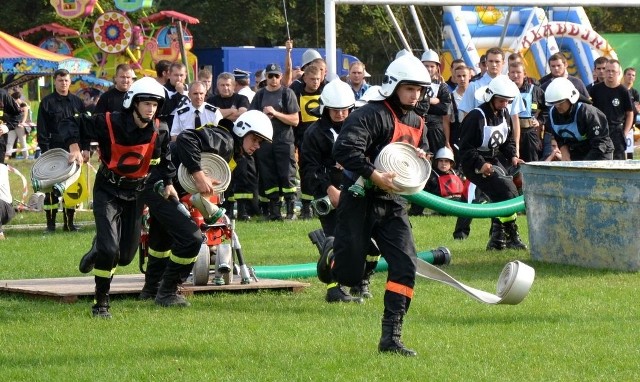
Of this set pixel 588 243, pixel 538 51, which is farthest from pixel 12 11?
pixel 588 243

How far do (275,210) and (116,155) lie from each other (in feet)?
27.2

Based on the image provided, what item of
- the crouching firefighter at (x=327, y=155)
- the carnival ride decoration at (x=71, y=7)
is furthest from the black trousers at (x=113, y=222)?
the carnival ride decoration at (x=71, y=7)

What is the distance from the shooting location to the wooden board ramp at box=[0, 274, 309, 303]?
11070mm

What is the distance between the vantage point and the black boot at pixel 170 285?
10.7 meters

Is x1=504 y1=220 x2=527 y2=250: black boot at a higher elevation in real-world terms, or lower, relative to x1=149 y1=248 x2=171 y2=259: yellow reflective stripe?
lower

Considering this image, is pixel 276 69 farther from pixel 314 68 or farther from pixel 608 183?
pixel 608 183

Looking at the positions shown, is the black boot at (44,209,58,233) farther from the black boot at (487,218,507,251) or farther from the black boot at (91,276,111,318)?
the black boot at (91,276,111,318)

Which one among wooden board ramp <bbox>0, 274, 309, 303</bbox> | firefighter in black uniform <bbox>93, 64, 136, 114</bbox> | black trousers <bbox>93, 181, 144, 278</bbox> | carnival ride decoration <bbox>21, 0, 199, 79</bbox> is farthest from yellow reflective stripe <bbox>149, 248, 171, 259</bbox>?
carnival ride decoration <bbox>21, 0, 199, 79</bbox>

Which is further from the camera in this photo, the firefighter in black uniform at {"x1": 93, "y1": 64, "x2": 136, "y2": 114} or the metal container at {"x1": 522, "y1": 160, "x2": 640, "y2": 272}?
the firefighter in black uniform at {"x1": 93, "y1": 64, "x2": 136, "y2": 114}

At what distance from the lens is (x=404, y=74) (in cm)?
848

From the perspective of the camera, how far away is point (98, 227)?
10070 mm

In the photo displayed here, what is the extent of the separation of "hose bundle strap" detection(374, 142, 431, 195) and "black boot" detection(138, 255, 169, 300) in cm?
330

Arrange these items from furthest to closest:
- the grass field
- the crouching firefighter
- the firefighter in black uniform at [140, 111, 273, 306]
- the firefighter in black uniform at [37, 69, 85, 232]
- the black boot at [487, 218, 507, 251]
→ 1. the firefighter in black uniform at [37, 69, 85, 232]
2. the black boot at [487, 218, 507, 251]
3. the crouching firefighter
4. the firefighter in black uniform at [140, 111, 273, 306]
5. the grass field

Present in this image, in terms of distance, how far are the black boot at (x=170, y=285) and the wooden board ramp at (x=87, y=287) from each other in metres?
0.42
